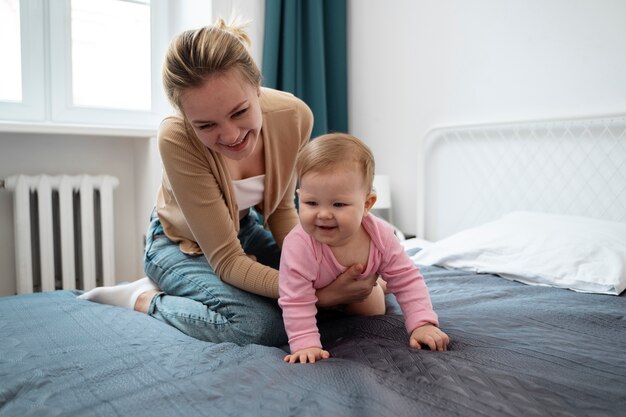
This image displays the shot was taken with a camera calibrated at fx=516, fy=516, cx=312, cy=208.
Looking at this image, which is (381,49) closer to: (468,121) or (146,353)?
(468,121)

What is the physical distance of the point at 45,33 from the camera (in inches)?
94.6

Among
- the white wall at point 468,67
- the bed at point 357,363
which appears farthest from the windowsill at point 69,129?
the white wall at point 468,67

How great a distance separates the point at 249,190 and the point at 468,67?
1490 millimetres

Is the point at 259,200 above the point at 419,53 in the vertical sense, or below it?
below

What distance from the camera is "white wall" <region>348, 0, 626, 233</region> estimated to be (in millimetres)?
1998

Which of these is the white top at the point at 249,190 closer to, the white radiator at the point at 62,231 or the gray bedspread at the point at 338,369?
the gray bedspread at the point at 338,369

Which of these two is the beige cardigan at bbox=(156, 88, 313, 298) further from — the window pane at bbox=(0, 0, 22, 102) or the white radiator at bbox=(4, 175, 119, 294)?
the window pane at bbox=(0, 0, 22, 102)

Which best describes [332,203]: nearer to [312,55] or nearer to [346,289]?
[346,289]

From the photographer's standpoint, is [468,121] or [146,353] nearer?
[146,353]

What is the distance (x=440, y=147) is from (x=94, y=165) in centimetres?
171

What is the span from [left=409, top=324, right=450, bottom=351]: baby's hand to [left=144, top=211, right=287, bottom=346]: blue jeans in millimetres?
325

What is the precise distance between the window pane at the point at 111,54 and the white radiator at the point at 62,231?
0.47 metres

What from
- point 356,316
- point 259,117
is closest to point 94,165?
point 259,117

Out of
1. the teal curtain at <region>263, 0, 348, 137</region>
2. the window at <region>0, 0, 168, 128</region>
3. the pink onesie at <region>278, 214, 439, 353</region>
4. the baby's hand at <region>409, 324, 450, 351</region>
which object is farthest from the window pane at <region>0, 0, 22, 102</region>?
the baby's hand at <region>409, 324, 450, 351</region>
